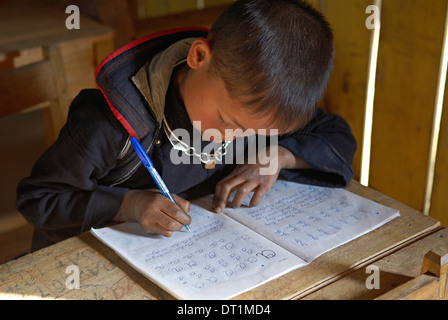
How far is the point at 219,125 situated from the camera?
3.29 ft

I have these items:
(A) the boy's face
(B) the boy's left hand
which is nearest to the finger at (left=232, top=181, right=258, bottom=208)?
(B) the boy's left hand

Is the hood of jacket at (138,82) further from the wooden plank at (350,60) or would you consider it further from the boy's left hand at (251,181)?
the wooden plank at (350,60)

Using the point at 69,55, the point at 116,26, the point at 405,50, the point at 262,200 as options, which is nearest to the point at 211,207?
the point at 262,200

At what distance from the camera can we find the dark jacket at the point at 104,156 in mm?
1011

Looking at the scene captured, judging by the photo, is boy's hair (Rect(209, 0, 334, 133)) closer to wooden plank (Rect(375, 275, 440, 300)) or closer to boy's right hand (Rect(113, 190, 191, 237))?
boy's right hand (Rect(113, 190, 191, 237))

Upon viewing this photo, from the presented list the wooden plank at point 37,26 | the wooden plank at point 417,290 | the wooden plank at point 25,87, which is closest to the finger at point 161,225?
the wooden plank at point 417,290

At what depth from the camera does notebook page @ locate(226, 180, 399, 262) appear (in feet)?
3.04

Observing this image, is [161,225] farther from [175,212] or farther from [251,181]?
[251,181]

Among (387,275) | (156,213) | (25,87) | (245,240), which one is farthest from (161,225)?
(25,87)

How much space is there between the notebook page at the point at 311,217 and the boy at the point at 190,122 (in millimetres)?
35

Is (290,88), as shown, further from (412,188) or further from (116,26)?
(116,26)

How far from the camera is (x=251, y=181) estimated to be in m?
1.08

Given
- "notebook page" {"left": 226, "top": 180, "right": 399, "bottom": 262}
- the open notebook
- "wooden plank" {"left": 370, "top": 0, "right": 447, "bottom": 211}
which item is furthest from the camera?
"wooden plank" {"left": 370, "top": 0, "right": 447, "bottom": 211}

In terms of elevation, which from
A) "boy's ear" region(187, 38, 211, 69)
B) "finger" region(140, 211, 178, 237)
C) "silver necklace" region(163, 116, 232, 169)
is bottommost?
"finger" region(140, 211, 178, 237)
